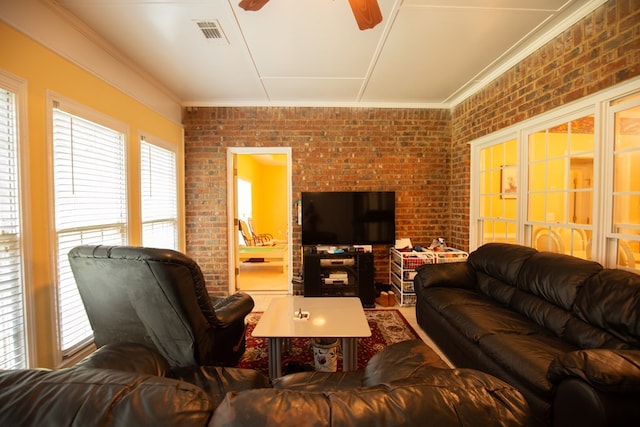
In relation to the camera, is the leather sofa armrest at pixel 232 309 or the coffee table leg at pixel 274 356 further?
the coffee table leg at pixel 274 356

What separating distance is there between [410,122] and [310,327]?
3.36 metres

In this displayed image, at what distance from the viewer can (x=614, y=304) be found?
63.8 inches

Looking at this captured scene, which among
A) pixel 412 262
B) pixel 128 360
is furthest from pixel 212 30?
pixel 412 262

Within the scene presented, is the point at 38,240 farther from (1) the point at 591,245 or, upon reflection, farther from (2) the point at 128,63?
(1) the point at 591,245

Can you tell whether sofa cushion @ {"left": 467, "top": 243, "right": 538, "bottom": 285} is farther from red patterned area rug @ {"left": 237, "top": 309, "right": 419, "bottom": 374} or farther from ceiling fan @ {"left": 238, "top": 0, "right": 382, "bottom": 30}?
ceiling fan @ {"left": 238, "top": 0, "right": 382, "bottom": 30}

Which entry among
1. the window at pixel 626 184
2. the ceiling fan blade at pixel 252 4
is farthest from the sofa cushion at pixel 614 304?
the ceiling fan blade at pixel 252 4

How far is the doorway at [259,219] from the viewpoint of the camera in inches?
163

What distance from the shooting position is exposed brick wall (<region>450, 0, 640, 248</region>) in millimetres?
1862

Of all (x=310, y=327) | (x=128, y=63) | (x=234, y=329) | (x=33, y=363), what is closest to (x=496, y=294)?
(x=310, y=327)

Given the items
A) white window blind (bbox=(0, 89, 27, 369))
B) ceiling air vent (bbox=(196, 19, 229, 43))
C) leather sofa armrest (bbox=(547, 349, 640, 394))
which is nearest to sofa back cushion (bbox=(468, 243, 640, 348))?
leather sofa armrest (bbox=(547, 349, 640, 394))

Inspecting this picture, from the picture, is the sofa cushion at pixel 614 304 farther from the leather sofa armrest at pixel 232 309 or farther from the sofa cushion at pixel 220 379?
the leather sofa armrest at pixel 232 309

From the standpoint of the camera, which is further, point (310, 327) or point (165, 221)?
point (165, 221)

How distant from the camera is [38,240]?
191 cm

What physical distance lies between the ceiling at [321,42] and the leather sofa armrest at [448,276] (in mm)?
2204
